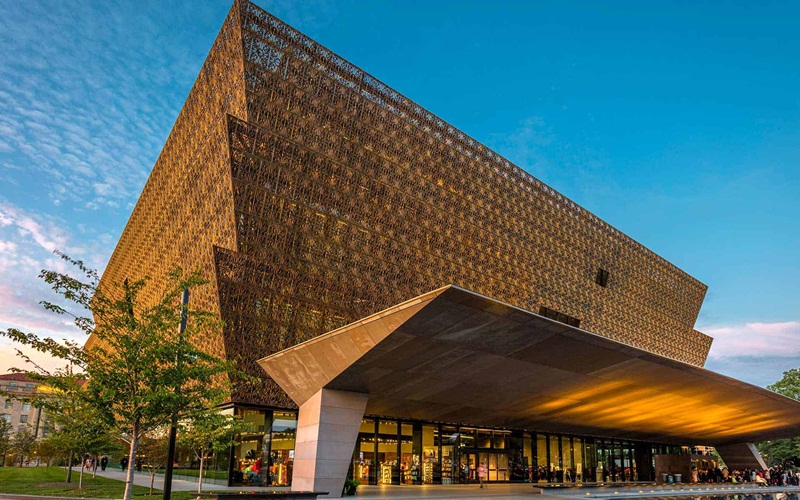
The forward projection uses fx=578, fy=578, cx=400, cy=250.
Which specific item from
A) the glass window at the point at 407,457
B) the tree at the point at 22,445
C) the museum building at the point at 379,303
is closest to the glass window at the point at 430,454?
the museum building at the point at 379,303

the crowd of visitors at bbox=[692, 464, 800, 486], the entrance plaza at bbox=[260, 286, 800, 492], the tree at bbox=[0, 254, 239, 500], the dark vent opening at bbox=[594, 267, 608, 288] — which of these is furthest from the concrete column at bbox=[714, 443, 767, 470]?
the tree at bbox=[0, 254, 239, 500]

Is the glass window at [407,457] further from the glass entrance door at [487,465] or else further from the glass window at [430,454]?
the glass entrance door at [487,465]

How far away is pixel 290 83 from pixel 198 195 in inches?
495

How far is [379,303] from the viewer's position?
4466cm

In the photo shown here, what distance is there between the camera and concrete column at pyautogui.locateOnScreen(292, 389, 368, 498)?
2280cm

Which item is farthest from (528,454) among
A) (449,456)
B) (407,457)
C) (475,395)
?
(475,395)

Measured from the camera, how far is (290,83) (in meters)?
40.4

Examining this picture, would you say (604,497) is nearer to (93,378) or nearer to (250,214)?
(93,378)

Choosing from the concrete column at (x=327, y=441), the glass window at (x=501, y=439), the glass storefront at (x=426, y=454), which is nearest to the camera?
the concrete column at (x=327, y=441)

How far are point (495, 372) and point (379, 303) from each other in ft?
72.1

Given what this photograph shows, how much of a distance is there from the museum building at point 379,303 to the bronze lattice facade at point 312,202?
6.0 inches

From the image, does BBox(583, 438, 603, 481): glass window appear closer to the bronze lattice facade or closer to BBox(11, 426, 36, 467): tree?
the bronze lattice facade

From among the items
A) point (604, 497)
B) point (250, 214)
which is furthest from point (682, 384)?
point (250, 214)

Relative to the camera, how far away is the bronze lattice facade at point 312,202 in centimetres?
3772
